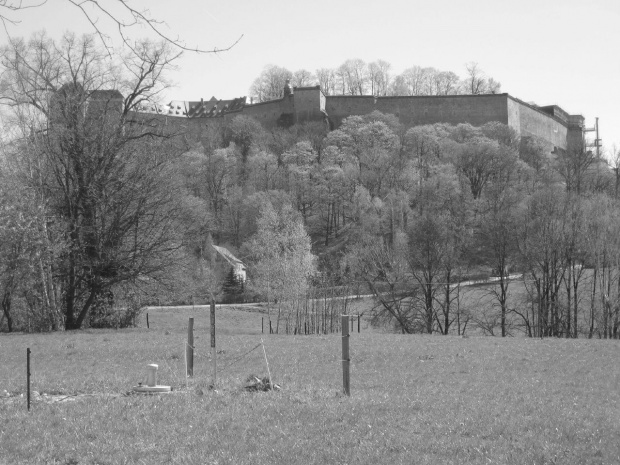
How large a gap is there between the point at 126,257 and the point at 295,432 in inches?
817

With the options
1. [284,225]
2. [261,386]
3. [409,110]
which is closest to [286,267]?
[284,225]

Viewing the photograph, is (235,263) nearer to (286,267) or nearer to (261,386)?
(286,267)

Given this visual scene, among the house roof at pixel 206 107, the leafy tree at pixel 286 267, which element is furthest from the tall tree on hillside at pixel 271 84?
the leafy tree at pixel 286 267

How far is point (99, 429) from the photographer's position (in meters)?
7.83

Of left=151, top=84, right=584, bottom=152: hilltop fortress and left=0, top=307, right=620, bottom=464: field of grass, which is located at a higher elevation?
A: left=151, top=84, right=584, bottom=152: hilltop fortress

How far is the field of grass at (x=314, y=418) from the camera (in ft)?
22.5

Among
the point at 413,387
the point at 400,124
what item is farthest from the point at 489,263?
the point at 400,124

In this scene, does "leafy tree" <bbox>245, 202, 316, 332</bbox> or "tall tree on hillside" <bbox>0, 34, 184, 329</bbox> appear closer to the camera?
"tall tree on hillside" <bbox>0, 34, 184, 329</bbox>

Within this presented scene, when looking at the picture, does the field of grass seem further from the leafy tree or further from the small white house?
the small white house

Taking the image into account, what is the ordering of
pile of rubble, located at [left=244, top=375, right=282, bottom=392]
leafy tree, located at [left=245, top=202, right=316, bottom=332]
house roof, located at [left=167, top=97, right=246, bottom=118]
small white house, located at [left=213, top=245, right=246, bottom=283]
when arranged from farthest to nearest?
house roof, located at [left=167, top=97, right=246, bottom=118], small white house, located at [left=213, top=245, right=246, bottom=283], leafy tree, located at [left=245, top=202, right=316, bottom=332], pile of rubble, located at [left=244, top=375, right=282, bottom=392]

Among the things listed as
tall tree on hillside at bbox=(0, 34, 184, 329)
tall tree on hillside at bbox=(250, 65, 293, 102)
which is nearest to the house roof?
tall tree on hillside at bbox=(250, 65, 293, 102)

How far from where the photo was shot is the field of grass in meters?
6.87

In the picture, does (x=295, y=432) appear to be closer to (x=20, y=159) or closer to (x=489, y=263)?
(x=20, y=159)

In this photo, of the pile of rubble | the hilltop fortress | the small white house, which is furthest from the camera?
the hilltop fortress
